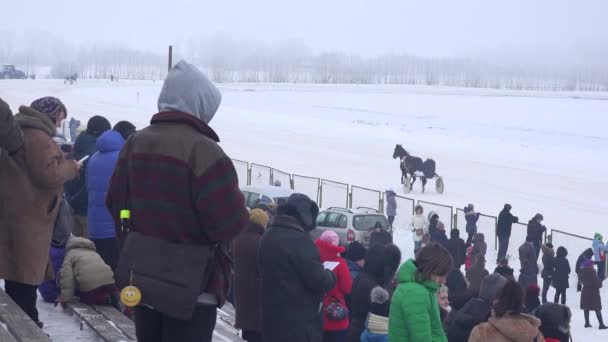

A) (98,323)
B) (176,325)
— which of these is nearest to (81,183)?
(98,323)

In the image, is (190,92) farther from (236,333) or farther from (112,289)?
(112,289)

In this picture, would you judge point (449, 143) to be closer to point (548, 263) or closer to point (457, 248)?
point (457, 248)

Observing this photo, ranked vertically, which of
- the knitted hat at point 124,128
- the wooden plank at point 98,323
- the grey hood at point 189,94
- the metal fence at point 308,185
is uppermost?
the grey hood at point 189,94

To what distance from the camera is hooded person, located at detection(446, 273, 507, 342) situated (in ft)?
22.3

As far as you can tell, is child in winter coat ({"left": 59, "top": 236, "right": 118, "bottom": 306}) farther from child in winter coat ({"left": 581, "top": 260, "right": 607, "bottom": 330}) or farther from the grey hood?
child in winter coat ({"left": 581, "top": 260, "right": 607, "bottom": 330})

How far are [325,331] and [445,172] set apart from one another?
3474cm

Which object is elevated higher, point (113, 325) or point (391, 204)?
point (113, 325)

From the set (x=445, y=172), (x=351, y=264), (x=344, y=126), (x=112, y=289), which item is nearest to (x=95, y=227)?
(x=112, y=289)

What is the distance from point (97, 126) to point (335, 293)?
11.6 feet

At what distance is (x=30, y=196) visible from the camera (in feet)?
19.1

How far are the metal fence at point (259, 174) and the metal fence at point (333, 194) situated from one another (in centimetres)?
207

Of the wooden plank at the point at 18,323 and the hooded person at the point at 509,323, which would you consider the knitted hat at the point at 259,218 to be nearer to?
the wooden plank at the point at 18,323

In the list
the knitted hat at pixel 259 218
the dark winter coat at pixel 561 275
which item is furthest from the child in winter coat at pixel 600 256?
the knitted hat at pixel 259 218

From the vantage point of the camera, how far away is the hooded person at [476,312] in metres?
6.79
